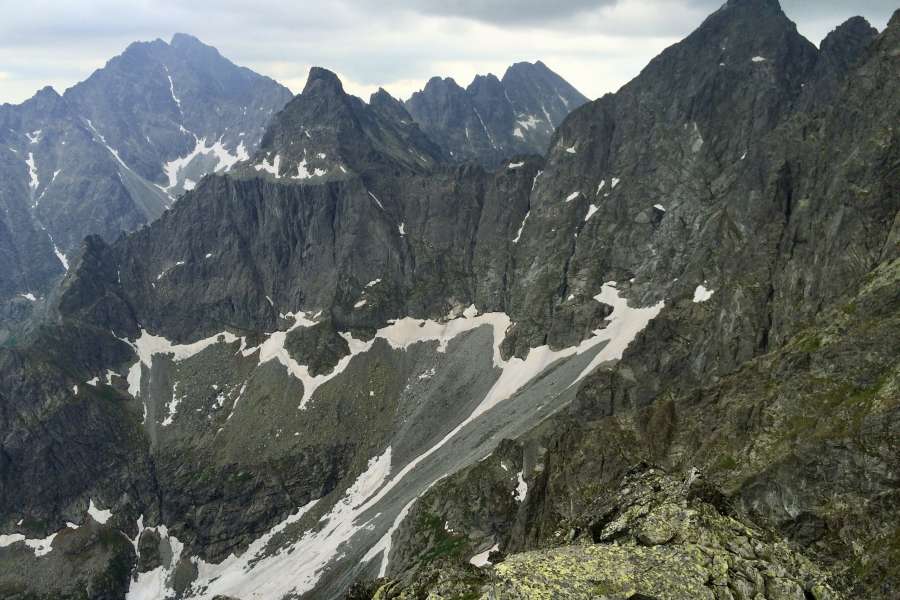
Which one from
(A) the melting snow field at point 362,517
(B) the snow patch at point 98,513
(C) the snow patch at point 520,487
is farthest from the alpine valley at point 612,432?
(C) the snow patch at point 520,487

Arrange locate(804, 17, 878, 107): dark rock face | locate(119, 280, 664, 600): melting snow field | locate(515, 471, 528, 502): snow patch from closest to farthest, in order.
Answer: locate(515, 471, 528, 502): snow patch → locate(119, 280, 664, 600): melting snow field → locate(804, 17, 878, 107): dark rock face

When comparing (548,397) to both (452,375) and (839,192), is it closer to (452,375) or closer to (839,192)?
(452,375)

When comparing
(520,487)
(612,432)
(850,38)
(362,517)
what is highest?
(850,38)

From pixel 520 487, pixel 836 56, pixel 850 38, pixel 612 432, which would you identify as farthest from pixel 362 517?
pixel 850 38

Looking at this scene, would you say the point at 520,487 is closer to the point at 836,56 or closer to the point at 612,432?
the point at 612,432

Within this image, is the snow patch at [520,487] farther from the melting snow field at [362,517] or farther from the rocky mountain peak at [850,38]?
the rocky mountain peak at [850,38]

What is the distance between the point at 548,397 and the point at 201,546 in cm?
9722

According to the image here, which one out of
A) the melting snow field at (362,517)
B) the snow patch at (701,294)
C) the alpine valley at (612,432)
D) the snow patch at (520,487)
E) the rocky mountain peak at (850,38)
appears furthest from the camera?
the rocky mountain peak at (850,38)

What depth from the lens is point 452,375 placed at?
18512 cm

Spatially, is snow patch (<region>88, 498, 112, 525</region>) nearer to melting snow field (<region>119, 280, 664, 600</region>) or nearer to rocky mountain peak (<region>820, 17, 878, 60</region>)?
melting snow field (<region>119, 280, 664, 600</region>)

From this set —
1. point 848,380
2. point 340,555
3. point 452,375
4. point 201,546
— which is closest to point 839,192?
point 848,380

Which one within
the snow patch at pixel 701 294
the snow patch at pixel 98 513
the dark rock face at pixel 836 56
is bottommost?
the snow patch at pixel 701 294

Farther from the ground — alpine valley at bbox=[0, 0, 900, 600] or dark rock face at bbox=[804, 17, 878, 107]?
dark rock face at bbox=[804, 17, 878, 107]

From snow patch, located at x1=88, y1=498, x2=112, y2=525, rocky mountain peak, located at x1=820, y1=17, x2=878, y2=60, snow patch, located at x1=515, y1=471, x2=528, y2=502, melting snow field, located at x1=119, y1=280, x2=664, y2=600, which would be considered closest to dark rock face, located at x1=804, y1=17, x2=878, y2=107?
rocky mountain peak, located at x1=820, y1=17, x2=878, y2=60
